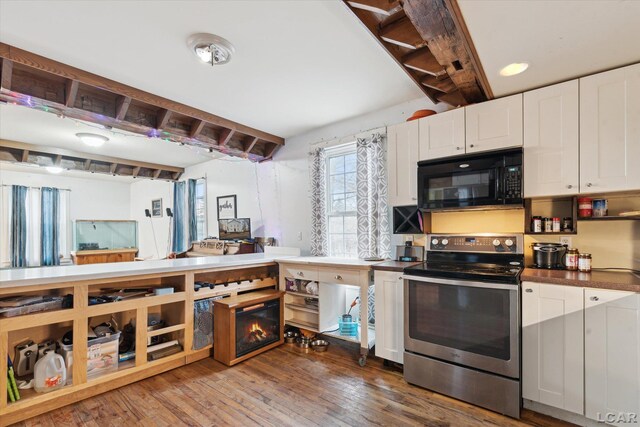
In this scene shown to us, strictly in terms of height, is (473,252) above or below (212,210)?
below

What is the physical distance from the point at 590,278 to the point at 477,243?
78 centimetres

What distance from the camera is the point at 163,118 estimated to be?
129 inches

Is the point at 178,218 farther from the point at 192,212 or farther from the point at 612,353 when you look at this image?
the point at 612,353

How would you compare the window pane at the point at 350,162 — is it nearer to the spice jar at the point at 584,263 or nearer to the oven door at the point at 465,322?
the oven door at the point at 465,322

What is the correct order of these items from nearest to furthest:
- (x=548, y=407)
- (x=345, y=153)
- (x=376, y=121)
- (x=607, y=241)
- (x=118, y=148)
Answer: (x=548, y=407), (x=607, y=241), (x=376, y=121), (x=345, y=153), (x=118, y=148)

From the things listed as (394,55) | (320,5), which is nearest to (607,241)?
(394,55)

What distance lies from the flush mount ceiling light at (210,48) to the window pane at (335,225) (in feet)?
7.31

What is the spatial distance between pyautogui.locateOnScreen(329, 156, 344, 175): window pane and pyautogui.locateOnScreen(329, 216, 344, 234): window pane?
618 millimetres

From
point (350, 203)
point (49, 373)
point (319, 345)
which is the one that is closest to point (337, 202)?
point (350, 203)

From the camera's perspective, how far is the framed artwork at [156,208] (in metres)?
7.24

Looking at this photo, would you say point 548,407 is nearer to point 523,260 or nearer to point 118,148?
point 523,260

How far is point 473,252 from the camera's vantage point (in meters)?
2.50

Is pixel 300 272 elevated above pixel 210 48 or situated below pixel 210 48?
below

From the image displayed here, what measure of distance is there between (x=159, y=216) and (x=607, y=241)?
8.00m
